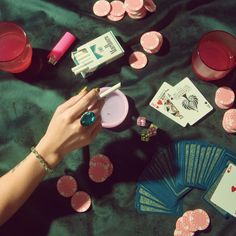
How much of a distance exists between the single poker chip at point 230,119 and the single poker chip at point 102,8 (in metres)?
0.60

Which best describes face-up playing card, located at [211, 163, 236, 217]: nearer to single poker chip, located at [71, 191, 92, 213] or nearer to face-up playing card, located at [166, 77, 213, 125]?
face-up playing card, located at [166, 77, 213, 125]

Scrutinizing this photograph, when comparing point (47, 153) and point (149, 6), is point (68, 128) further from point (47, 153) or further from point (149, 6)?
point (149, 6)

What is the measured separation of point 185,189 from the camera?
51.6 inches

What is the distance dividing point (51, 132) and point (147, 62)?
505 mm

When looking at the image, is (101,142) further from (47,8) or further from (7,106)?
(47,8)

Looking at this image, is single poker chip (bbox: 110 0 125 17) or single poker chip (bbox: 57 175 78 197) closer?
single poker chip (bbox: 57 175 78 197)

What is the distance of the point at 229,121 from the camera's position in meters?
1.36

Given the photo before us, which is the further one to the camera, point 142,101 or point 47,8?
point 47,8

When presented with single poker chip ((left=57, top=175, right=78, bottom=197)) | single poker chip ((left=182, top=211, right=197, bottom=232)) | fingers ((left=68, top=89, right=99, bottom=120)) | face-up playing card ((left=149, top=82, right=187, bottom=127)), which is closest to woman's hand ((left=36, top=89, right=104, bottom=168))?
fingers ((left=68, top=89, right=99, bottom=120))

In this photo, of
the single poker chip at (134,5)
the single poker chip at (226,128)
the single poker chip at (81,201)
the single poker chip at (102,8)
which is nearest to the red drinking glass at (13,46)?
the single poker chip at (102,8)

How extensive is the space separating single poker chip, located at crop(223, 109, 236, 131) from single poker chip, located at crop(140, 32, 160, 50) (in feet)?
1.18

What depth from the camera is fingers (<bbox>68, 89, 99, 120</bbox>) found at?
1.10 metres

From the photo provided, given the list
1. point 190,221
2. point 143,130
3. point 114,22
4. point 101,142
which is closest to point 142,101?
point 143,130

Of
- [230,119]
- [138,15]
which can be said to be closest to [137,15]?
[138,15]
